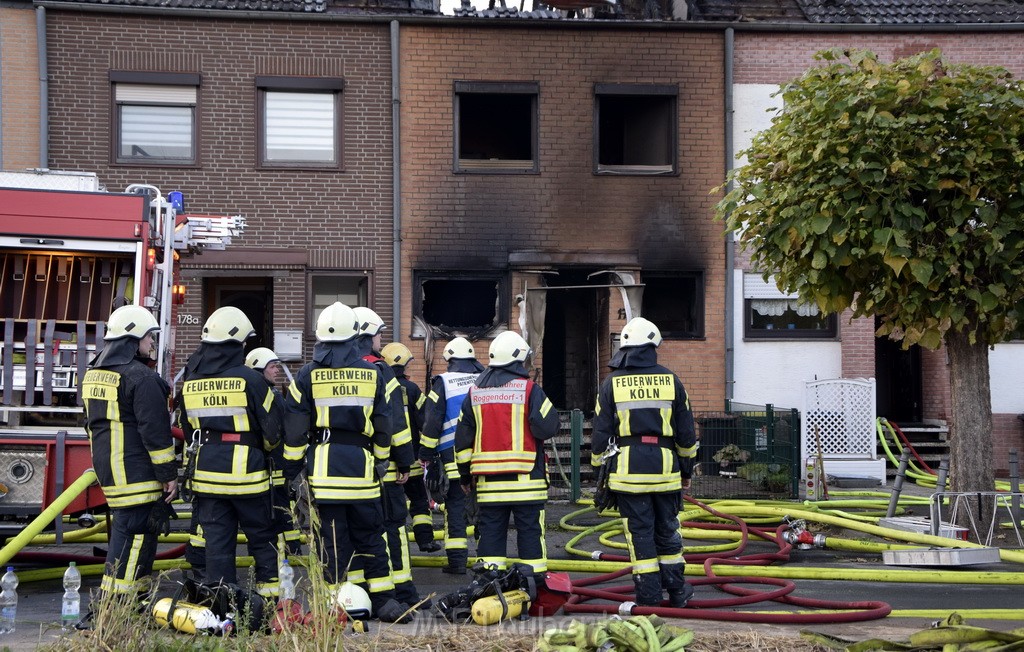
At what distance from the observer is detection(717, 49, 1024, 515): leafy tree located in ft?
31.6

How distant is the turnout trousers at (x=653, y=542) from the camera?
25.1ft

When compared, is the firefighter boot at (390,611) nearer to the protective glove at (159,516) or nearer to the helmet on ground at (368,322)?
the protective glove at (159,516)

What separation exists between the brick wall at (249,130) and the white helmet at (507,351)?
8.54 m

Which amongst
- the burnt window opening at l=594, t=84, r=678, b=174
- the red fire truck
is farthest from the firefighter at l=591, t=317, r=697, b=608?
the burnt window opening at l=594, t=84, r=678, b=174

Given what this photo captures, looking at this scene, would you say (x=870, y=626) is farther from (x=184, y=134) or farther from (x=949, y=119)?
(x=184, y=134)

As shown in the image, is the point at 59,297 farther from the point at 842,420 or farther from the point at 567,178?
the point at 842,420

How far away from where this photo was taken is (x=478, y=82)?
16.6 meters

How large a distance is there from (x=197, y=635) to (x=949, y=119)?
7.64 meters

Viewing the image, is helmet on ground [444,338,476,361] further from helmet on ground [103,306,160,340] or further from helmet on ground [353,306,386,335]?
helmet on ground [103,306,160,340]

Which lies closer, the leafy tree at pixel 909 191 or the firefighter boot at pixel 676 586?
the firefighter boot at pixel 676 586

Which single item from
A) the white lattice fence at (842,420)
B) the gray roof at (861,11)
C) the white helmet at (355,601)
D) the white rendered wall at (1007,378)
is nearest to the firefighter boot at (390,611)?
the white helmet at (355,601)

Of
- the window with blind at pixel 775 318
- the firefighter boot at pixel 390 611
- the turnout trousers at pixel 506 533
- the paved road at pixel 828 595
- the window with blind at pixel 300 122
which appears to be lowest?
the paved road at pixel 828 595

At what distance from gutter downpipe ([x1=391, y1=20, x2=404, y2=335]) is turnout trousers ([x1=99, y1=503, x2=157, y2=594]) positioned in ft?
29.6

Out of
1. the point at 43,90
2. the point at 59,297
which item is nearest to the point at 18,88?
the point at 43,90
